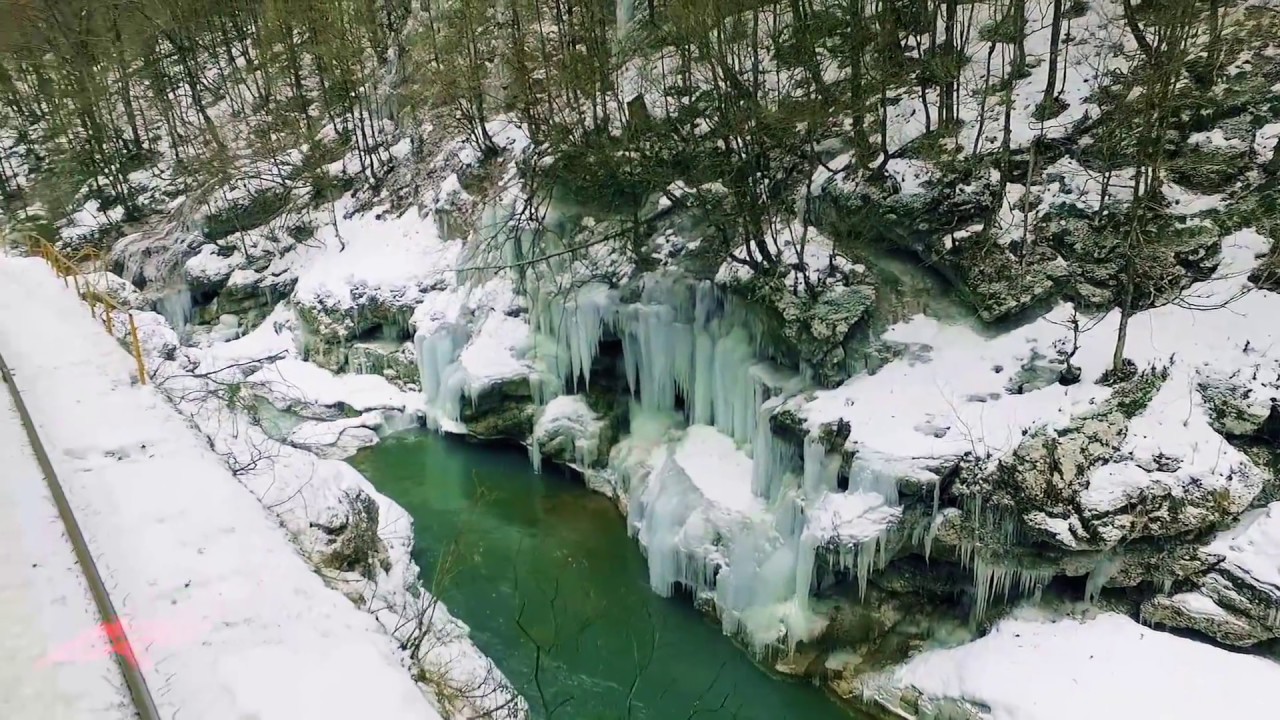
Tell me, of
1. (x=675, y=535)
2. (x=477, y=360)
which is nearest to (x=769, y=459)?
(x=675, y=535)

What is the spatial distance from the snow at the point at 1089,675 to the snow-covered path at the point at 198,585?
17.8 feet

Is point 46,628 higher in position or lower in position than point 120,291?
lower

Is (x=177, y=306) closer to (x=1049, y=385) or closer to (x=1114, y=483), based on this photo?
(x=1049, y=385)

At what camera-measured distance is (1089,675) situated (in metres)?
6.86

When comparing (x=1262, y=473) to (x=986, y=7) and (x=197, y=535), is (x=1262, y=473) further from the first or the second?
(x=986, y=7)

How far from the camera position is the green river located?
8.07 m

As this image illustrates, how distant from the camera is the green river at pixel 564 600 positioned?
807 centimetres

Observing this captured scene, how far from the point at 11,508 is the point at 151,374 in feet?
11.7

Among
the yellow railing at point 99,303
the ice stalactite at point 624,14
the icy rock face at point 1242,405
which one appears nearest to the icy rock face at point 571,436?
the yellow railing at point 99,303

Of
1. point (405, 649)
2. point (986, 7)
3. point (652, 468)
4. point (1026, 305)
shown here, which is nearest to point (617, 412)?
point (652, 468)

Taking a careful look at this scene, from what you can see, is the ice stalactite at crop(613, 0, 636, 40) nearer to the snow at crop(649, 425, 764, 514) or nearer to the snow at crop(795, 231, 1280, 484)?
the snow at crop(649, 425, 764, 514)

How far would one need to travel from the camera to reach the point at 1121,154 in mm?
9625

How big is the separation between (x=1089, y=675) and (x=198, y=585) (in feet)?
23.8

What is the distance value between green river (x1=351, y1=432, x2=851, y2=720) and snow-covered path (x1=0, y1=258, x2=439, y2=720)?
1803 millimetres
